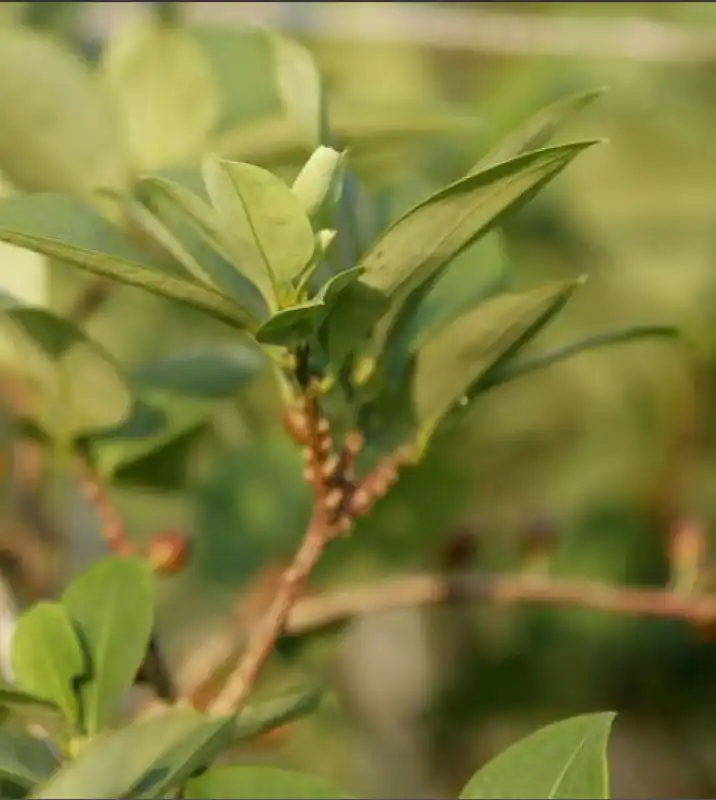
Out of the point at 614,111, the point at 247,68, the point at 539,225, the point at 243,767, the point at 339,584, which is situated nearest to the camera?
the point at 243,767

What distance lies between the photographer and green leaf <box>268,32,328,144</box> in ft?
1.39

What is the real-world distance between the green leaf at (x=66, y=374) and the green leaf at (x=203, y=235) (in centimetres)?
6

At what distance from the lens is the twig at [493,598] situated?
1.74 ft

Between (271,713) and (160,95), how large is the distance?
0.33 m

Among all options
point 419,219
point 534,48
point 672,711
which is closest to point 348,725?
point 672,711

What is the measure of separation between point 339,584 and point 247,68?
36 cm

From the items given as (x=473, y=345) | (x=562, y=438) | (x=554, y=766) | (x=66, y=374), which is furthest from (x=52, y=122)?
(x=562, y=438)

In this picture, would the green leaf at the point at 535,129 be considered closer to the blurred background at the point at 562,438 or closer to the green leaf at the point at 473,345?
the green leaf at the point at 473,345

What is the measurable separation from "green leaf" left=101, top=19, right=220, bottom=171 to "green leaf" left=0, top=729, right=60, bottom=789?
0.97 ft

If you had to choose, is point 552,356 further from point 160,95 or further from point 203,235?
point 160,95

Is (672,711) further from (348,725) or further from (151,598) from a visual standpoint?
(151,598)

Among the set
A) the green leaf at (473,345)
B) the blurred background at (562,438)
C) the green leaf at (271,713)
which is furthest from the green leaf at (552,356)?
the blurred background at (562,438)

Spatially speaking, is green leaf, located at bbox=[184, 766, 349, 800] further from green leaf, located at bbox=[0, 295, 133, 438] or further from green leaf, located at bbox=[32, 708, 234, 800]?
green leaf, located at bbox=[0, 295, 133, 438]

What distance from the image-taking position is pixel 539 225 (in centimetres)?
115
